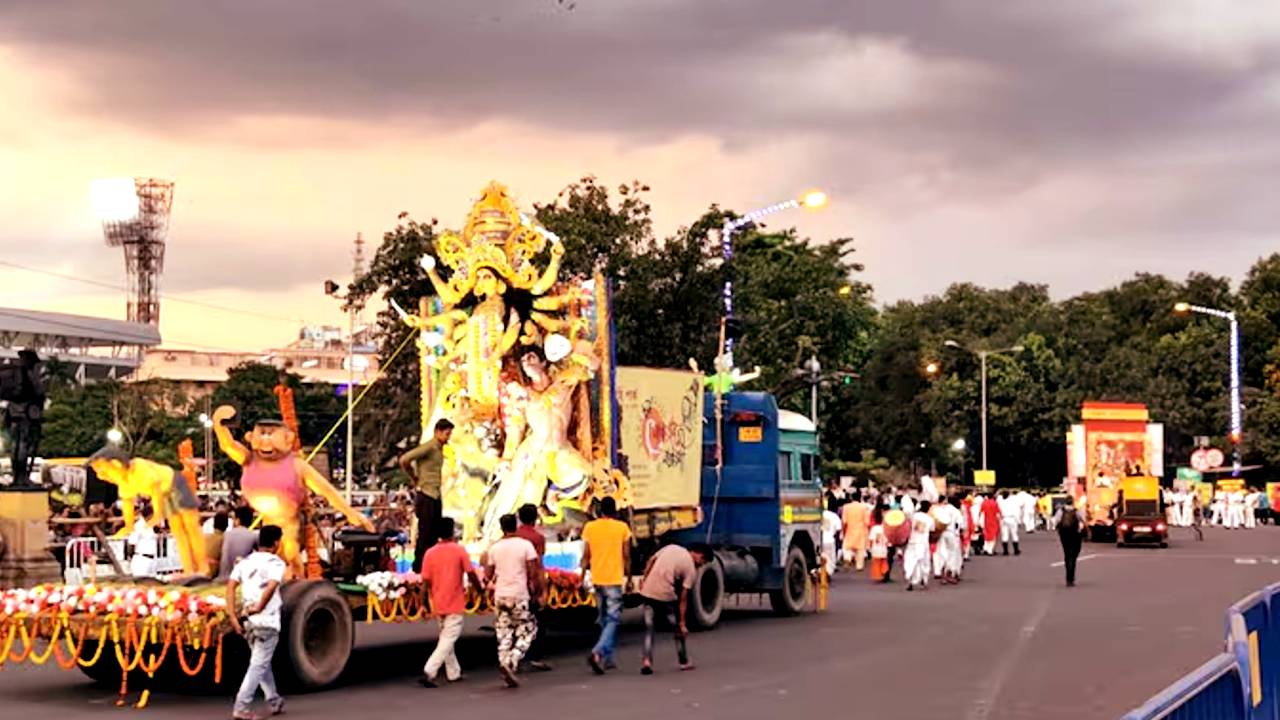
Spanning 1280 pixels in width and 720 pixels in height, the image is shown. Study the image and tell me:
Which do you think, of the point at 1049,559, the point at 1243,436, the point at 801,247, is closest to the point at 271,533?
the point at 1049,559

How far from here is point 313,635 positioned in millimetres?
16641

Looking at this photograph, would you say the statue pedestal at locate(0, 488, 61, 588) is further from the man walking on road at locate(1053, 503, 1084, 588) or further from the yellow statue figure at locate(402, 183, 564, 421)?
the man walking on road at locate(1053, 503, 1084, 588)

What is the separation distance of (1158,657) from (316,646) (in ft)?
30.1

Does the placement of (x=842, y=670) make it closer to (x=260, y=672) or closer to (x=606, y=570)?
(x=606, y=570)

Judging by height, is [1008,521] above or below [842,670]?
above

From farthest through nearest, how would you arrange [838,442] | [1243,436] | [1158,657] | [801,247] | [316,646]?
[838,442]
[1243,436]
[801,247]
[1158,657]
[316,646]

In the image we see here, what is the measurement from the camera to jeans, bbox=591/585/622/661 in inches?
718

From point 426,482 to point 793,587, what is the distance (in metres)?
8.30

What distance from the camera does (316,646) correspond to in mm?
16641

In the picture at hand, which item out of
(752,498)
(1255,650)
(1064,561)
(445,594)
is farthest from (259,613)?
(1064,561)

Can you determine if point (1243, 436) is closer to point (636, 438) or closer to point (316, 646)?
point (636, 438)

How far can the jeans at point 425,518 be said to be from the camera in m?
19.5

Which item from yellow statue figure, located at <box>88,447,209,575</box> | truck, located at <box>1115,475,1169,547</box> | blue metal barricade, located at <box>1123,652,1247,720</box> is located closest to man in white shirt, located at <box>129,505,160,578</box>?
yellow statue figure, located at <box>88,447,209,575</box>

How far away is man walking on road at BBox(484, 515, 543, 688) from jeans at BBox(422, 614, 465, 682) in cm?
44
